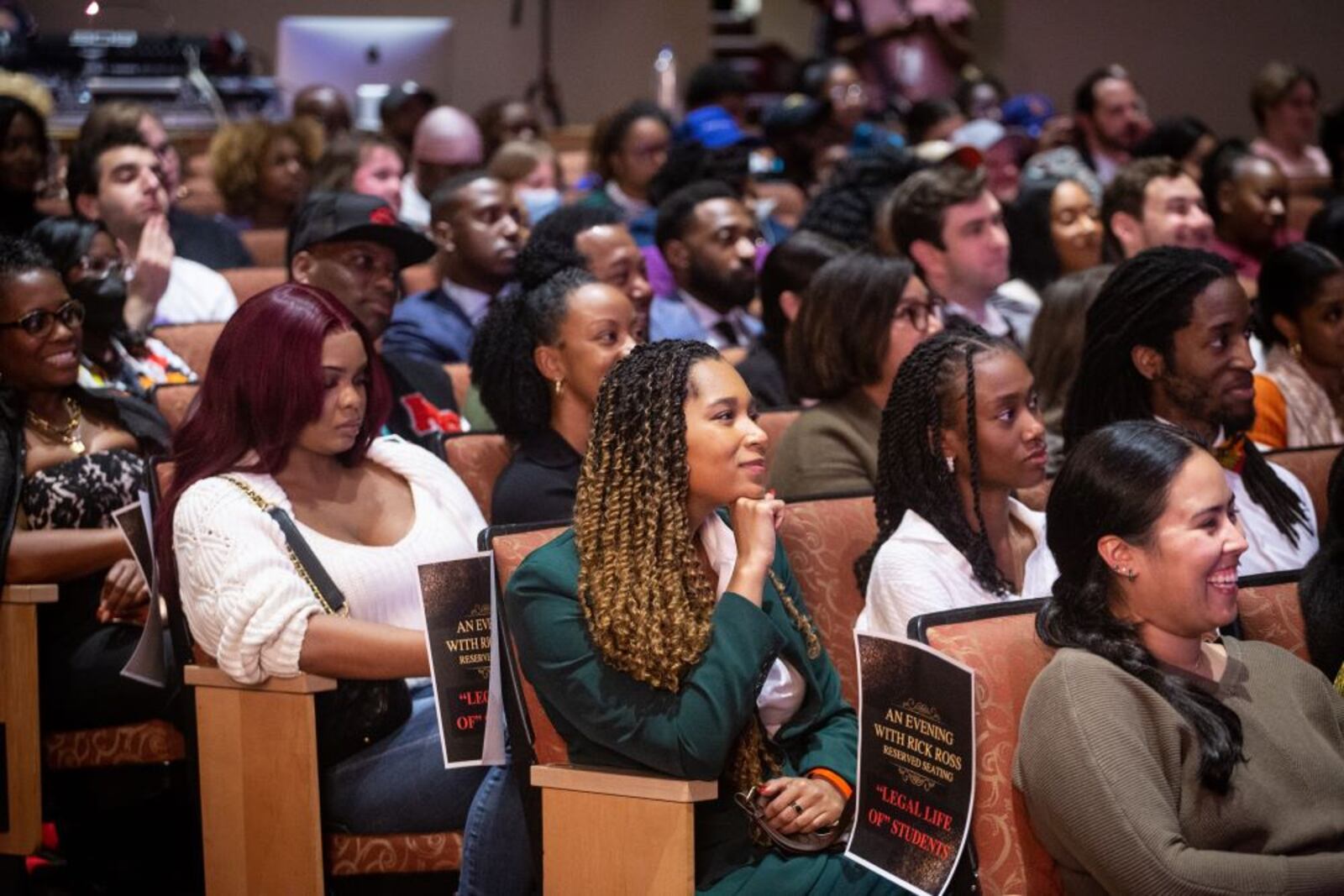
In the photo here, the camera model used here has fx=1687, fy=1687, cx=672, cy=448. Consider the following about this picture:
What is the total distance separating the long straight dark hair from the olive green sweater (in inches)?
56.3

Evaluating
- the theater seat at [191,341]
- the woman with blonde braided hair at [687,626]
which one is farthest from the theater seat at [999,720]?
the theater seat at [191,341]

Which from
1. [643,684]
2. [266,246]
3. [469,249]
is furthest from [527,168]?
[643,684]

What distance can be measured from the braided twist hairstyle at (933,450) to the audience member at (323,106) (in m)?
5.38

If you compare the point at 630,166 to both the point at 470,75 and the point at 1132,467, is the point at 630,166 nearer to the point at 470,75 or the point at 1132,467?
the point at 470,75

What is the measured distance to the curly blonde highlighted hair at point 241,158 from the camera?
6832 millimetres

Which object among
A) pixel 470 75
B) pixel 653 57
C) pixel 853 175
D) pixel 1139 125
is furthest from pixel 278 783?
pixel 653 57


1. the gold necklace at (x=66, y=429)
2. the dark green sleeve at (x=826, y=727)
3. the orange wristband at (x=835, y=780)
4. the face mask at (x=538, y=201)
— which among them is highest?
the gold necklace at (x=66, y=429)

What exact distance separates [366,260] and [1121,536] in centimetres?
238

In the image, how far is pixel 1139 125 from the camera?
27.0 feet

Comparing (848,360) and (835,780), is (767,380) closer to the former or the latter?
(848,360)

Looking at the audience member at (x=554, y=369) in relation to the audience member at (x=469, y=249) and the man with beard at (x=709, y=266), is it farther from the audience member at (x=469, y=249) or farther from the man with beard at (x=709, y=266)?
the man with beard at (x=709, y=266)

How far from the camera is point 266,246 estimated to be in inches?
255

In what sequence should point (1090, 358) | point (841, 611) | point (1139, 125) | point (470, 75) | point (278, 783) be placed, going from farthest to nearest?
point (470, 75), point (1139, 125), point (1090, 358), point (841, 611), point (278, 783)

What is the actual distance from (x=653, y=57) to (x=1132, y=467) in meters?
8.86
